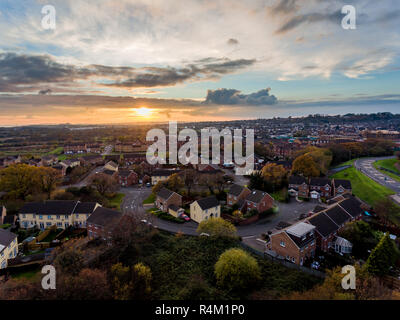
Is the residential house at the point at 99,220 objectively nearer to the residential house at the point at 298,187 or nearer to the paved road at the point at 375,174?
the residential house at the point at 298,187

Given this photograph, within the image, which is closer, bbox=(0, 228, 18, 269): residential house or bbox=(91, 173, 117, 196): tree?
bbox=(0, 228, 18, 269): residential house

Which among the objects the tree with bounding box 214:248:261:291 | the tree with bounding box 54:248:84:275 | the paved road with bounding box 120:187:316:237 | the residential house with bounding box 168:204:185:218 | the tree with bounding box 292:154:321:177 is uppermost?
the tree with bounding box 292:154:321:177

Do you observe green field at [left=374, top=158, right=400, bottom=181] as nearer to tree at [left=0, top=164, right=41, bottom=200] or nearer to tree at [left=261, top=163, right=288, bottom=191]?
tree at [left=261, top=163, right=288, bottom=191]

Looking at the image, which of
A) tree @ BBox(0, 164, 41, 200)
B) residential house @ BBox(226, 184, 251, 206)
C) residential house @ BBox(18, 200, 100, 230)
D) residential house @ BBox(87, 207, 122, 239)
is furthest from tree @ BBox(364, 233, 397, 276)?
tree @ BBox(0, 164, 41, 200)

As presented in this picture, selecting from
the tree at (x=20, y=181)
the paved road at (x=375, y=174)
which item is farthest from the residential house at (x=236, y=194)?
the tree at (x=20, y=181)

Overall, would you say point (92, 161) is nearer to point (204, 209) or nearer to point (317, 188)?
point (204, 209)

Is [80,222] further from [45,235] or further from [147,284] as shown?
[147,284]
